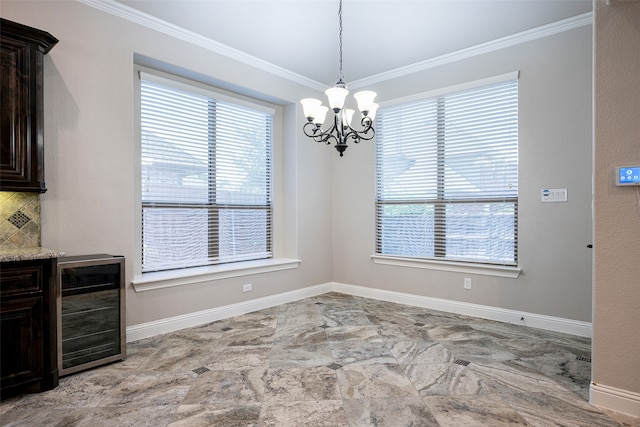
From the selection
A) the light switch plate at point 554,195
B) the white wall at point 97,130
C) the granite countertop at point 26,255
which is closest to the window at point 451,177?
the light switch plate at point 554,195

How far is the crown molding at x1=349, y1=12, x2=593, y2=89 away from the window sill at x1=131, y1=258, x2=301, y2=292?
2.75 meters

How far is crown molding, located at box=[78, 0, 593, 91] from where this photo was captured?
335cm

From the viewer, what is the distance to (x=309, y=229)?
523cm

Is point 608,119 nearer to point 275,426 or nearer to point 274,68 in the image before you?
point 275,426

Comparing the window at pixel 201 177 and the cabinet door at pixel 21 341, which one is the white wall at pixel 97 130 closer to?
the window at pixel 201 177

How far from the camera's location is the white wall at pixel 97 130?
116 inches

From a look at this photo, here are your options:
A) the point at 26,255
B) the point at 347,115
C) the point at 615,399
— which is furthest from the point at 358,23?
the point at 615,399

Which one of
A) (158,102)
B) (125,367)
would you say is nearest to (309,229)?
(158,102)

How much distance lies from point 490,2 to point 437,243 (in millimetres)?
2586

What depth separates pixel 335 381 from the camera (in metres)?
2.62

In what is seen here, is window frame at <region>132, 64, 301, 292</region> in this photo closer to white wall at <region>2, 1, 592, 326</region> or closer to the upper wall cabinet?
white wall at <region>2, 1, 592, 326</region>

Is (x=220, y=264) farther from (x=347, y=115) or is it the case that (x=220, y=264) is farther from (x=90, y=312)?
(x=347, y=115)

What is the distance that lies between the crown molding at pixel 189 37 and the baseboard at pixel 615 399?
438 centimetres

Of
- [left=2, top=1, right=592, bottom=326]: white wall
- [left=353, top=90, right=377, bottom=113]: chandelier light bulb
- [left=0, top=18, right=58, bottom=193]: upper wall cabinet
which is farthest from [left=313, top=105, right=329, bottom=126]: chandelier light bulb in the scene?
[left=0, top=18, right=58, bottom=193]: upper wall cabinet
